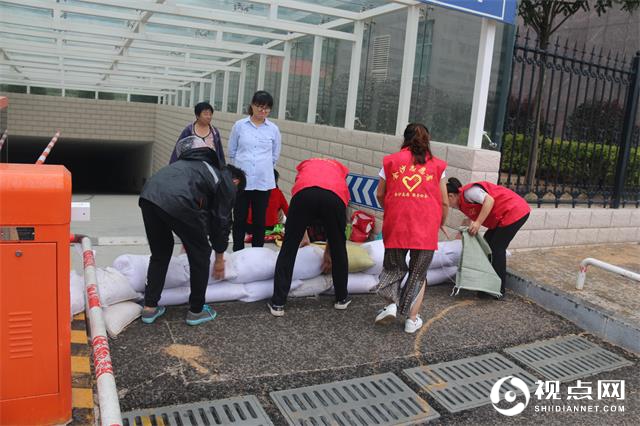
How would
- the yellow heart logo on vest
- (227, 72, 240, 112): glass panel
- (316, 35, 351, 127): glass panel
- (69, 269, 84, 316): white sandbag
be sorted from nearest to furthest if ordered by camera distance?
(69, 269, 84, 316): white sandbag
the yellow heart logo on vest
(316, 35, 351, 127): glass panel
(227, 72, 240, 112): glass panel

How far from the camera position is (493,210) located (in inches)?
183

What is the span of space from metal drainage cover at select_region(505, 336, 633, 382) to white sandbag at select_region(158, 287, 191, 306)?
237 centimetres

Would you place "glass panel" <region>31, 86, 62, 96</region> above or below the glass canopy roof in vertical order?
below

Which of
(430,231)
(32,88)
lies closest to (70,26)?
(430,231)

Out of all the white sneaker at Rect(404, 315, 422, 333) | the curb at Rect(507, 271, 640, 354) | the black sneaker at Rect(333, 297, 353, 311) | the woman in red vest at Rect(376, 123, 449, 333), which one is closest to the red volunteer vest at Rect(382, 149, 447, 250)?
the woman in red vest at Rect(376, 123, 449, 333)

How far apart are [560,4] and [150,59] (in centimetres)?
777

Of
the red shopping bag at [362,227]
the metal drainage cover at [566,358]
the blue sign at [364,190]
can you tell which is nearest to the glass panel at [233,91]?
the blue sign at [364,190]

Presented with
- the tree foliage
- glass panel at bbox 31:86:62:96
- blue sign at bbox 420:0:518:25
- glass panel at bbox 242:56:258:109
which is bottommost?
glass panel at bbox 31:86:62:96

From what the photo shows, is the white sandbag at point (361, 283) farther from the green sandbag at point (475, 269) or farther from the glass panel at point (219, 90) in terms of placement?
the glass panel at point (219, 90)

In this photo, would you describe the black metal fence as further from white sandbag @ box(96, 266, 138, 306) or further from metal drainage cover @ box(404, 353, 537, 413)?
white sandbag @ box(96, 266, 138, 306)

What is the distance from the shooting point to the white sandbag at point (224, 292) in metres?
4.04

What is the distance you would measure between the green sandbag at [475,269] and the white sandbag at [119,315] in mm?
2637

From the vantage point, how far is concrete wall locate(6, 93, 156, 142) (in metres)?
17.3

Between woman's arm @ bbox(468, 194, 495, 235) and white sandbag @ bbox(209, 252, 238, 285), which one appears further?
woman's arm @ bbox(468, 194, 495, 235)
